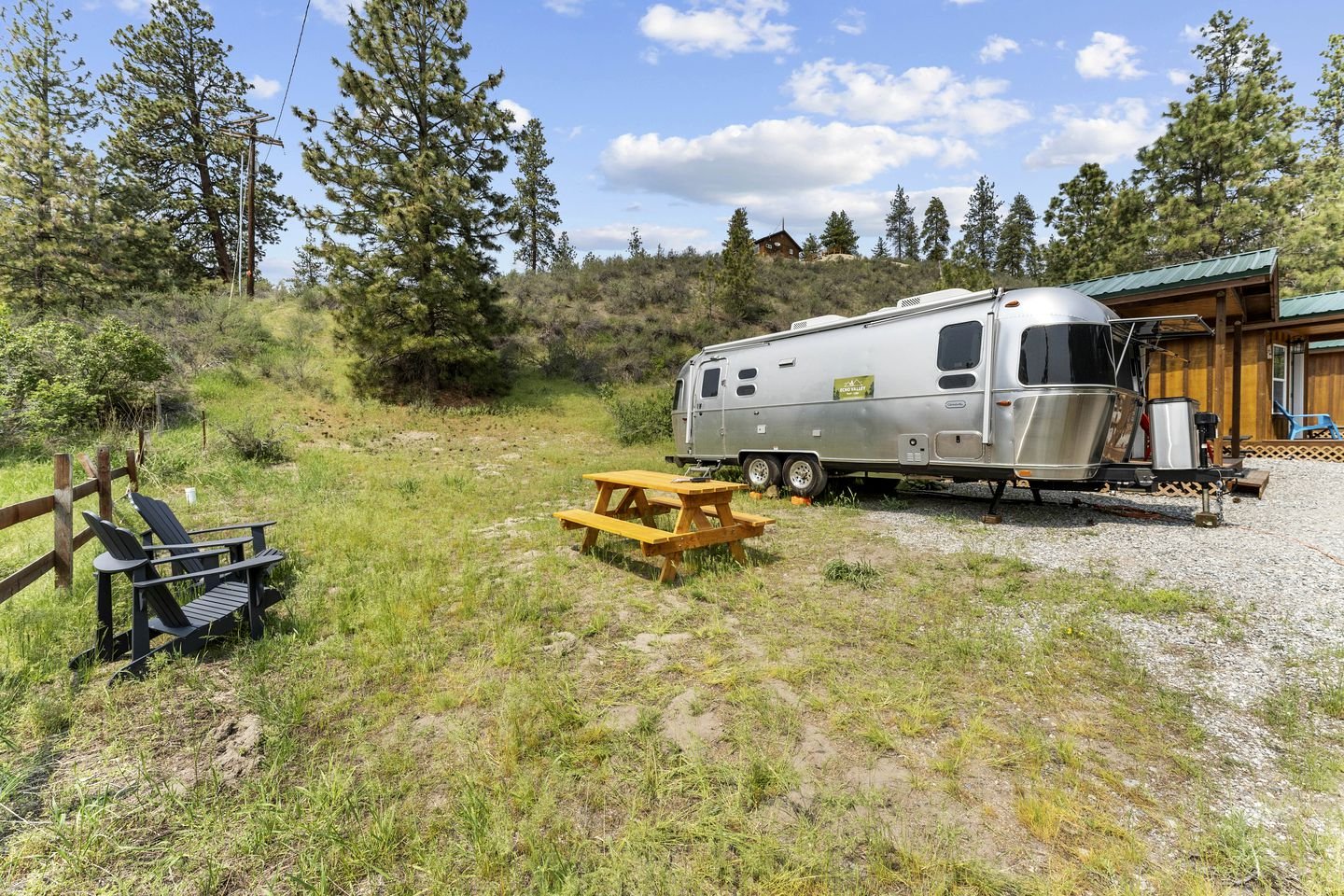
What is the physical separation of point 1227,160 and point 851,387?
2172 centimetres

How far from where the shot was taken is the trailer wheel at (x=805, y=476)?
9039 mm

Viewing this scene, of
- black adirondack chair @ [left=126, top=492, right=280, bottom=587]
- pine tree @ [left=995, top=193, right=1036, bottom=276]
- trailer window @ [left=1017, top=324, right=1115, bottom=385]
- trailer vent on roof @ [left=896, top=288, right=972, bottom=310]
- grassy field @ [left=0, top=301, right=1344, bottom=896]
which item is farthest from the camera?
pine tree @ [left=995, top=193, right=1036, bottom=276]

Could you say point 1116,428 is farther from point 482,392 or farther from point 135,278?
point 135,278

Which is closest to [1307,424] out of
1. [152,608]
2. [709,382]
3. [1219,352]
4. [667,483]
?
[1219,352]

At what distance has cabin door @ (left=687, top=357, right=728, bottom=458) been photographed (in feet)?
35.0

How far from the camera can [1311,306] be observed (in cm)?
1338

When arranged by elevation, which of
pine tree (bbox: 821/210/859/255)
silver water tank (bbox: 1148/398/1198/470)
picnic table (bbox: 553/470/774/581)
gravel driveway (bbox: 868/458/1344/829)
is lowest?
gravel driveway (bbox: 868/458/1344/829)

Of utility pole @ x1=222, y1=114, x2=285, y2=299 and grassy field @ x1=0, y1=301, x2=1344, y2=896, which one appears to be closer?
grassy field @ x1=0, y1=301, x2=1344, y2=896

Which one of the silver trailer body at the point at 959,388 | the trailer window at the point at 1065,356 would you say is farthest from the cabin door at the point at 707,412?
the trailer window at the point at 1065,356

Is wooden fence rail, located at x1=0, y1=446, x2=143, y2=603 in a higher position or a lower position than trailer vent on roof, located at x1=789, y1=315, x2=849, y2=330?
lower

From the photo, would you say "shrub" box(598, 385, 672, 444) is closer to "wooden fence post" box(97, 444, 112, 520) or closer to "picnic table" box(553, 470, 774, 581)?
"picnic table" box(553, 470, 774, 581)

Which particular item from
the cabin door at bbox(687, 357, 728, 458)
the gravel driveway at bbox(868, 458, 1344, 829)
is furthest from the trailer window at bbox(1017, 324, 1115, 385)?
the cabin door at bbox(687, 357, 728, 458)

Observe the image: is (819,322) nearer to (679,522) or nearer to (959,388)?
(959,388)

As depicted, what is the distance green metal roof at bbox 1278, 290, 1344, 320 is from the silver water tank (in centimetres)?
906
